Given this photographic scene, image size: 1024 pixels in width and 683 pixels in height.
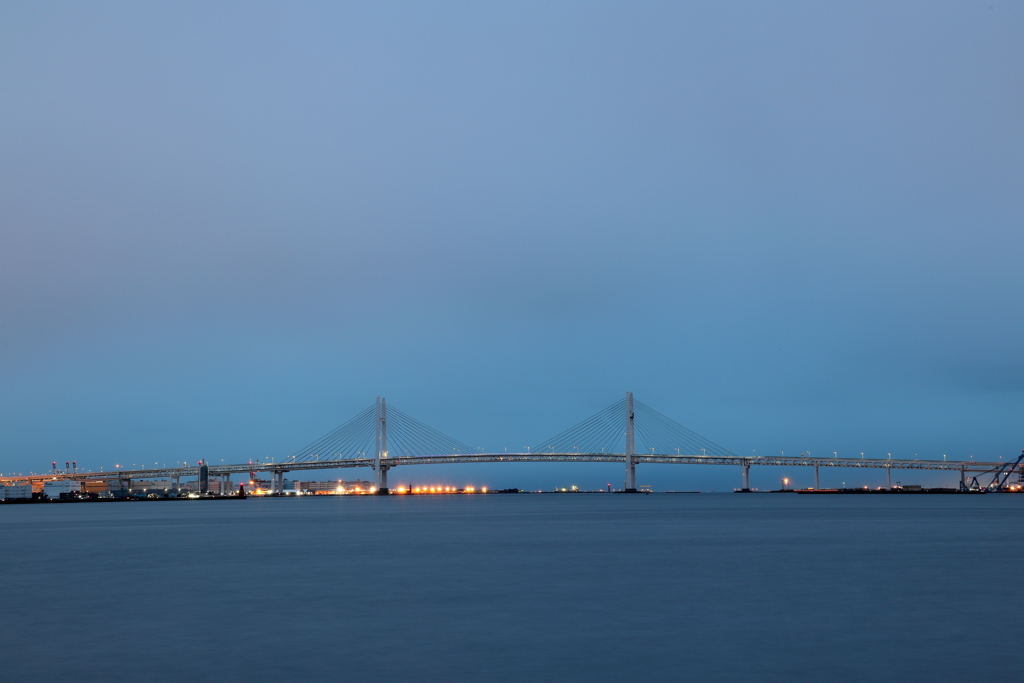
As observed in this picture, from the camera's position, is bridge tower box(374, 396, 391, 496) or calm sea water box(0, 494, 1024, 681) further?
bridge tower box(374, 396, 391, 496)

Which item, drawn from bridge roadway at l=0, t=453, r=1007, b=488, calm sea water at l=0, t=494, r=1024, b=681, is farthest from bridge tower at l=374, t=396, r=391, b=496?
calm sea water at l=0, t=494, r=1024, b=681

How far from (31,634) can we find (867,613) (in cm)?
1641

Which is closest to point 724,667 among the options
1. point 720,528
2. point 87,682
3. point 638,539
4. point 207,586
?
point 87,682

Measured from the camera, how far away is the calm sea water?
45.0ft

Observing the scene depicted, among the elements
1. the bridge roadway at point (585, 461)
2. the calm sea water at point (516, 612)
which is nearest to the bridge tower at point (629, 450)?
the bridge roadway at point (585, 461)

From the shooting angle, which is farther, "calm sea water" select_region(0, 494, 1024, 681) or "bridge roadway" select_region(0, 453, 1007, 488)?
"bridge roadway" select_region(0, 453, 1007, 488)

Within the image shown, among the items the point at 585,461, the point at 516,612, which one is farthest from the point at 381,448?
the point at 516,612

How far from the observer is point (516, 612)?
63.2 feet

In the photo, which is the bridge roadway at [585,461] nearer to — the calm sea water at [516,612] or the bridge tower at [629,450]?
the bridge tower at [629,450]

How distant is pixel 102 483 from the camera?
192250 millimetres

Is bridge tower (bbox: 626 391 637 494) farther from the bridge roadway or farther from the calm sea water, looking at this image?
the calm sea water

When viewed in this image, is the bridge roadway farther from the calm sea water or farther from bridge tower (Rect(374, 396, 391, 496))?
the calm sea water

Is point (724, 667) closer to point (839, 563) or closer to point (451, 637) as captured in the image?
point (451, 637)

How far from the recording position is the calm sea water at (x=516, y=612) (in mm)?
13727
